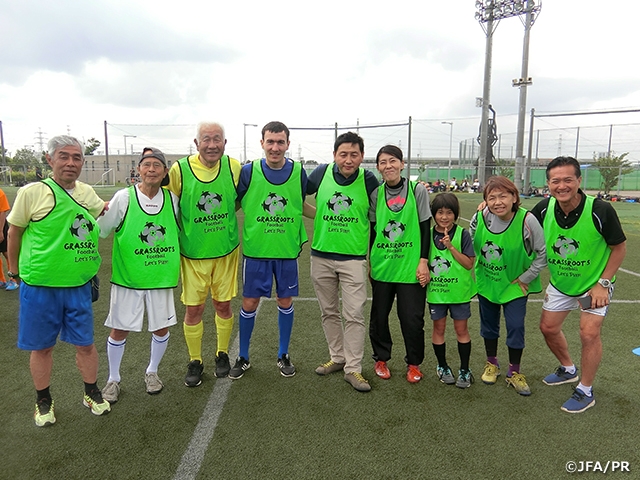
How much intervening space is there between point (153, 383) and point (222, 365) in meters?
A: 0.54

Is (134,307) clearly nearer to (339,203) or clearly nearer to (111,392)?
(111,392)

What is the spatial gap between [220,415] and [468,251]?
→ 7.02ft

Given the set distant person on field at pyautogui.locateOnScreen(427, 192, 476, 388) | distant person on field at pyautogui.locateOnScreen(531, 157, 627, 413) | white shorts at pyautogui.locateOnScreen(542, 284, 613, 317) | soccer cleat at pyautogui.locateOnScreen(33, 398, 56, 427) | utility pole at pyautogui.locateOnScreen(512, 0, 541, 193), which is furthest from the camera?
utility pole at pyautogui.locateOnScreen(512, 0, 541, 193)

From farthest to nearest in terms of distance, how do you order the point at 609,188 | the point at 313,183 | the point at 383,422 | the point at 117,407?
the point at 609,188, the point at 313,183, the point at 117,407, the point at 383,422

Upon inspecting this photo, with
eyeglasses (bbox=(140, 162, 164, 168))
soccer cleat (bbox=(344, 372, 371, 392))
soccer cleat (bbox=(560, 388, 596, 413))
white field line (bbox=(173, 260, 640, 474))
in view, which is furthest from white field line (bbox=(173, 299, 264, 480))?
soccer cleat (bbox=(560, 388, 596, 413))

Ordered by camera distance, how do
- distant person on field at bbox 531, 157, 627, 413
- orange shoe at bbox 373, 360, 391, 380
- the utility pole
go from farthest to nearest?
the utility pole, orange shoe at bbox 373, 360, 391, 380, distant person on field at bbox 531, 157, 627, 413

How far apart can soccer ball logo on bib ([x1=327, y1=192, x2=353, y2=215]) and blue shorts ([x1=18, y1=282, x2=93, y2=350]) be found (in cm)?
182

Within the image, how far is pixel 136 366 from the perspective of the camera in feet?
11.6

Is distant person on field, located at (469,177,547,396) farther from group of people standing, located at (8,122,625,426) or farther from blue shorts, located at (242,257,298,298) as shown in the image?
blue shorts, located at (242,257,298,298)

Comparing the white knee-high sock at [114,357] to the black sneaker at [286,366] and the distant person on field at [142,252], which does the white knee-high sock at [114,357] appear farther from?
the black sneaker at [286,366]

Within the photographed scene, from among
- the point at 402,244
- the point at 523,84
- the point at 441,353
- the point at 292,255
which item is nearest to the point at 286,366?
the point at 292,255

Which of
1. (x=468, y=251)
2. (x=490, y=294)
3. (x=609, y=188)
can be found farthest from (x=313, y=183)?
(x=609, y=188)

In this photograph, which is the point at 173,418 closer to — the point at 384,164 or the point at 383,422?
the point at 383,422

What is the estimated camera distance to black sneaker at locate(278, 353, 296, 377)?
3410mm
